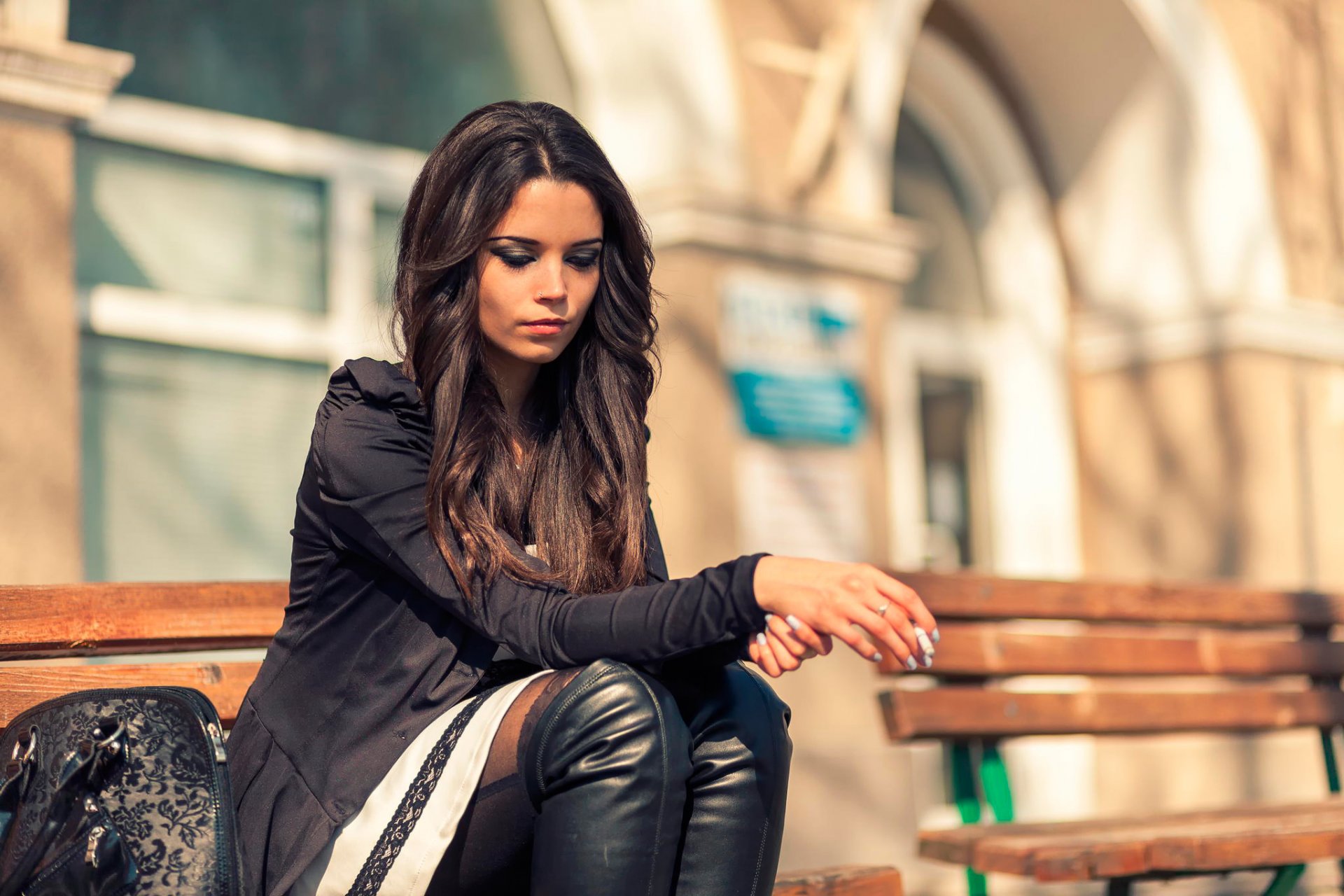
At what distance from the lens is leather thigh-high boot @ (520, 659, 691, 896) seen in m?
1.76

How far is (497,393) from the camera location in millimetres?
2316

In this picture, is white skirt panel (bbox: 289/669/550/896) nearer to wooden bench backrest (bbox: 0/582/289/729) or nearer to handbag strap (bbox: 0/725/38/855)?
handbag strap (bbox: 0/725/38/855)

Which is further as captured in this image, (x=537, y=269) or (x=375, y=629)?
(x=537, y=269)

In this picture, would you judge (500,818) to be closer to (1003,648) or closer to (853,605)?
(853,605)

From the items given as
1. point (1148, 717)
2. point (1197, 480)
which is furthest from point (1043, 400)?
point (1148, 717)

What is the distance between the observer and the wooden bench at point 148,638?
2182 mm

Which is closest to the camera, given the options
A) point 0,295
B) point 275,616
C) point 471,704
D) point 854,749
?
point 471,704

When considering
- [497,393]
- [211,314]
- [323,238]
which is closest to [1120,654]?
[497,393]

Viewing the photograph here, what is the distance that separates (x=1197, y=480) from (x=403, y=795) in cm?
543

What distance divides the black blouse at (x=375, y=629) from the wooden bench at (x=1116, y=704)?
2.65 ft

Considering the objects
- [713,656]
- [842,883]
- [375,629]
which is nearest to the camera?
[713,656]

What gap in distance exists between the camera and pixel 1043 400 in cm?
721

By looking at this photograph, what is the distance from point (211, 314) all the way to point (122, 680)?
2.55m

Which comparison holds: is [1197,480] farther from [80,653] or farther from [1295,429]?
[80,653]
